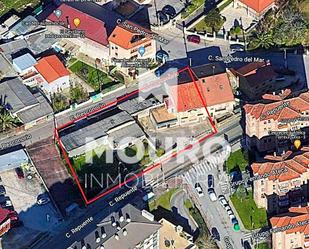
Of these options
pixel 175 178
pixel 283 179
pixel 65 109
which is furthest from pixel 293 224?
pixel 65 109

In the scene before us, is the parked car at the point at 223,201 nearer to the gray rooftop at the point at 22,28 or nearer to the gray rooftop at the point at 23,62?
the gray rooftop at the point at 23,62

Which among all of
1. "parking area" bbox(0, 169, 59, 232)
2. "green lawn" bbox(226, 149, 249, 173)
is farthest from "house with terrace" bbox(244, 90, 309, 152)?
"parking area" bbox(0, 169, 59, 232)

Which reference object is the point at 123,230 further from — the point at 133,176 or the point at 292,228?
the point at 292,228

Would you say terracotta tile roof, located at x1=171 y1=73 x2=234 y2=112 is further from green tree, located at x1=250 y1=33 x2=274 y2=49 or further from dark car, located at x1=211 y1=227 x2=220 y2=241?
dark car, located at x1=211 y1=227 x2=220 y2=241

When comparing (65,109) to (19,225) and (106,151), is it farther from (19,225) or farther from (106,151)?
(19,225)

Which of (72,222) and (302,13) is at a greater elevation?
(302,13)
